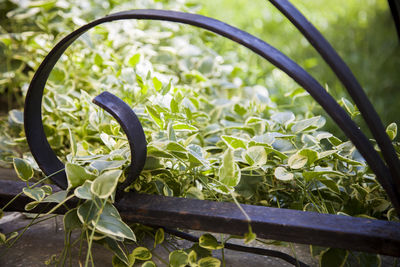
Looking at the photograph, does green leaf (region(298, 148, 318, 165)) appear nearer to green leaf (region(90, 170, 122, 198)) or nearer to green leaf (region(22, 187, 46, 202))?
green leaf (region(90, 170, 122, 198))

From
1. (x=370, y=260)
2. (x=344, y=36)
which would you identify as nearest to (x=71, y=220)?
(x=370, y=260)

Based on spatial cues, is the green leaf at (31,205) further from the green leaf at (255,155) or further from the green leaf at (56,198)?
the green leaf at (255,155)

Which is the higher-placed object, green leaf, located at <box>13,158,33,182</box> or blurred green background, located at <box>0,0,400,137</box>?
blurred green background, located at <box>0,0,400,137</box>

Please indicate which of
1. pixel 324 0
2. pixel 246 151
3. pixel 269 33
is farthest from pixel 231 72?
pixel 324 0

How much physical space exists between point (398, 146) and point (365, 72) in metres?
1.51

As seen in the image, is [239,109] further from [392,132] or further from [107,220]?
[107,220]

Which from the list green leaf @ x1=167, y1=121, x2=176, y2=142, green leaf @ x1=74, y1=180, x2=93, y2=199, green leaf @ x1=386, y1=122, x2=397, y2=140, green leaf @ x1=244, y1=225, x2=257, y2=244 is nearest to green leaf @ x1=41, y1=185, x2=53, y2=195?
green leaf @ x1=74, y1=180, x2=93, y2=199

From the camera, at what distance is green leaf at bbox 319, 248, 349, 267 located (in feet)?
1.93

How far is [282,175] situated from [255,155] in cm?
6

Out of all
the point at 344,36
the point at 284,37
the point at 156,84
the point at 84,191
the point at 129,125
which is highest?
the point at 344,36

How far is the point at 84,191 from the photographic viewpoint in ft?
1.78

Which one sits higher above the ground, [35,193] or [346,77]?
[346,77]

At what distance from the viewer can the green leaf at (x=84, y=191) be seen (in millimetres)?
530

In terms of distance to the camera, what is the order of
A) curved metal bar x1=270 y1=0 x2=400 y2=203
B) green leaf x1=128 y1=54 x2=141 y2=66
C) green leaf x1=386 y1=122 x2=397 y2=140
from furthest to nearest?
1. green leaf x1=128 y1=54 x2=141 y2=66
2. green leaf x1=386 y1=122 x2=397 y2=140
3. curved metal bar x1=270 y1=0 x2=400 y2=203
